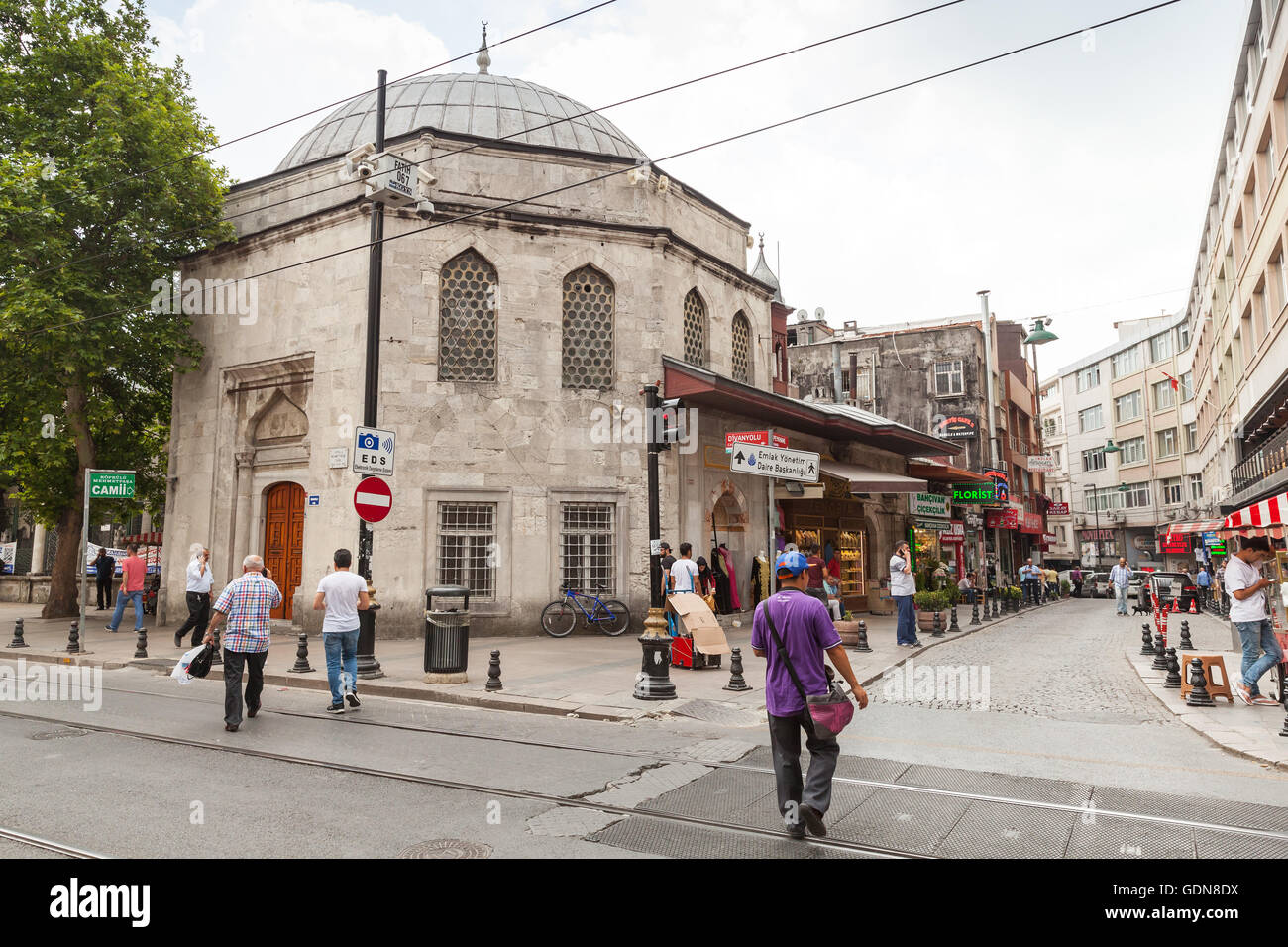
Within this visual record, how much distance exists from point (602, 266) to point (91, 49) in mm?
11900

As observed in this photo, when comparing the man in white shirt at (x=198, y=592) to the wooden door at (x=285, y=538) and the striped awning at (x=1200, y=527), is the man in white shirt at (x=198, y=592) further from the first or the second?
the striped awning at (x=1200, y=527)

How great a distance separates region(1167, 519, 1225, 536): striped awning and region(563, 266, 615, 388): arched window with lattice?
18000 millimetres

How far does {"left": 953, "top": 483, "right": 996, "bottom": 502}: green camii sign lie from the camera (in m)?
30.1

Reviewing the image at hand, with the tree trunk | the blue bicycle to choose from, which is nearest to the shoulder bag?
the blue bicycle

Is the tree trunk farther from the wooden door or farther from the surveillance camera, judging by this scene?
the surveillance camera

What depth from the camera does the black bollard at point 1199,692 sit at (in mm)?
9039

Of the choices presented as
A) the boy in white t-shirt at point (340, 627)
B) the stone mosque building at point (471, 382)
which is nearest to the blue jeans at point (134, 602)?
the stone mosque building at point (471, 382)

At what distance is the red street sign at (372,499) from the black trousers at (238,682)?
2716 millimetres

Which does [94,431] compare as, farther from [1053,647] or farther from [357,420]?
[1053,647]

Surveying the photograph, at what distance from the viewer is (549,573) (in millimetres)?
16531

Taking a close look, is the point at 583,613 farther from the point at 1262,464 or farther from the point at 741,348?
the point at 1262,464

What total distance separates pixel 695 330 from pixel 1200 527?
18.4 metres

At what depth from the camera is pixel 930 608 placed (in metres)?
22.2
